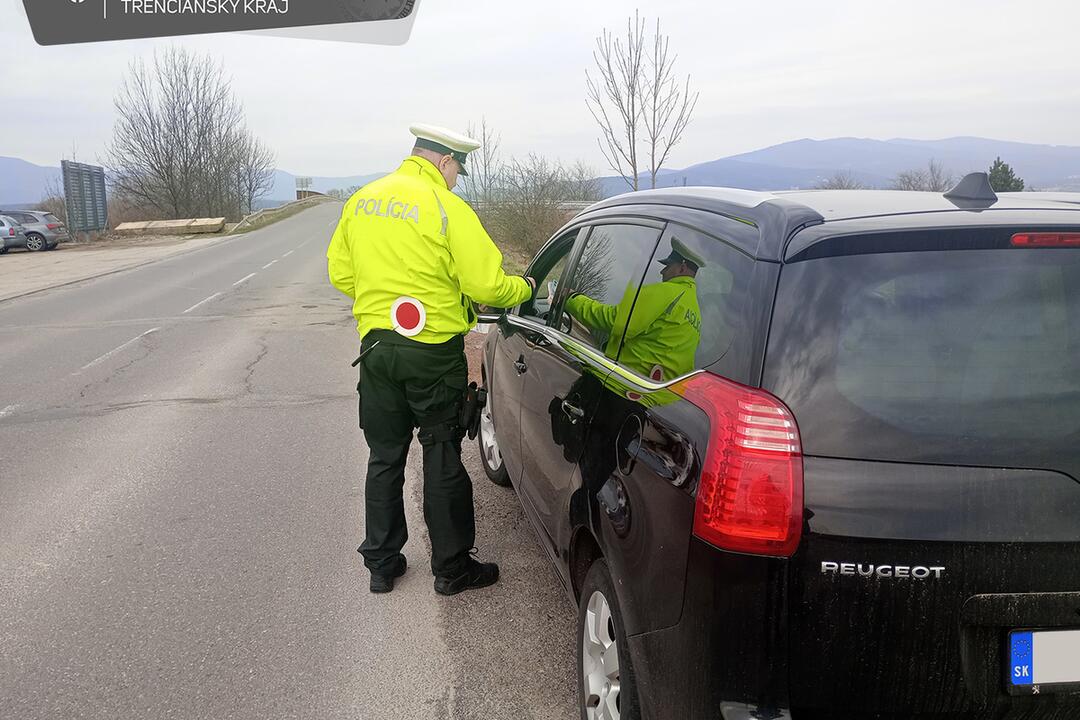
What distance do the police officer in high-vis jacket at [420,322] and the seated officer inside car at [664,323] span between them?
871 millimetres

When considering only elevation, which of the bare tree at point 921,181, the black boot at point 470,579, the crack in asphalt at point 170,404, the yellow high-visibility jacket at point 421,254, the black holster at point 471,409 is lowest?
the black boot at point 470,579

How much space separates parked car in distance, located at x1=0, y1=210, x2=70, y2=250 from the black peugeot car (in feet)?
112

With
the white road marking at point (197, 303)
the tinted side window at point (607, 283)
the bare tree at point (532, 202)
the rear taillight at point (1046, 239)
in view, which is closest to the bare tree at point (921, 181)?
the bare tree at point (532, 202)

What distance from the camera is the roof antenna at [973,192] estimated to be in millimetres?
2109

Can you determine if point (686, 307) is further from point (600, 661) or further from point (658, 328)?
point (600, 661)

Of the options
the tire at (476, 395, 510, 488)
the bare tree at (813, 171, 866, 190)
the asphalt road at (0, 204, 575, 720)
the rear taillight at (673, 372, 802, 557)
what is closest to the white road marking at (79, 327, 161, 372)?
the asphalt road at (0, 204, 575, 720)

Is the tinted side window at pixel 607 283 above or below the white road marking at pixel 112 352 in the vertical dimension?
above

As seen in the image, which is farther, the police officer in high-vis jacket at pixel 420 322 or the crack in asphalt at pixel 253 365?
the crack in asphalt at pixel 253 365

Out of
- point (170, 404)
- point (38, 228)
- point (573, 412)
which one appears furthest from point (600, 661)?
point (38, 228)

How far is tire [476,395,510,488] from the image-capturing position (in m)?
4.84

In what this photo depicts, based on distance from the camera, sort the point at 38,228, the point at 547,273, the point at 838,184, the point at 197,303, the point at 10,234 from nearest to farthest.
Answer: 1. the point at 547,273
2. the point at 197,303
3. the point at 838,184
4. the point at 10,234
5. the point at 38,228

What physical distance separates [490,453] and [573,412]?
2.36m

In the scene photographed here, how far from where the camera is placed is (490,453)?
16.4ft

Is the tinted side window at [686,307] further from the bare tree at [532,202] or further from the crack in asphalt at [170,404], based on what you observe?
the bare tree at [532,202]
